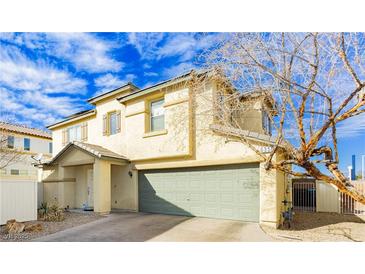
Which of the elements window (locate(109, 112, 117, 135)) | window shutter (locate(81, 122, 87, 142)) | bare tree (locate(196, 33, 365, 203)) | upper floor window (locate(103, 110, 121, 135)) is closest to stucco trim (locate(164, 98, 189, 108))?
bare tree (locate(196, 33, 365, 203))

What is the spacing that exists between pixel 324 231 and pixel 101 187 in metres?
7.15

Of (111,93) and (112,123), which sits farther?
(112,123)

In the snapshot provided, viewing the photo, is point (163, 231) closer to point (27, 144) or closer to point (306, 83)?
point (306, 83)

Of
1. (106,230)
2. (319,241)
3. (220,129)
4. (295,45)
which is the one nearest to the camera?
(295,45)

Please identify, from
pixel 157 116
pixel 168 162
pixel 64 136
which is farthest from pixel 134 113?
pixel 64 136

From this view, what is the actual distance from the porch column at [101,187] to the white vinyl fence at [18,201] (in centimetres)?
191

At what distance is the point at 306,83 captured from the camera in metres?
4.05

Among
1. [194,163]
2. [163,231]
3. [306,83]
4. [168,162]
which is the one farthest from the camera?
[168,162]
